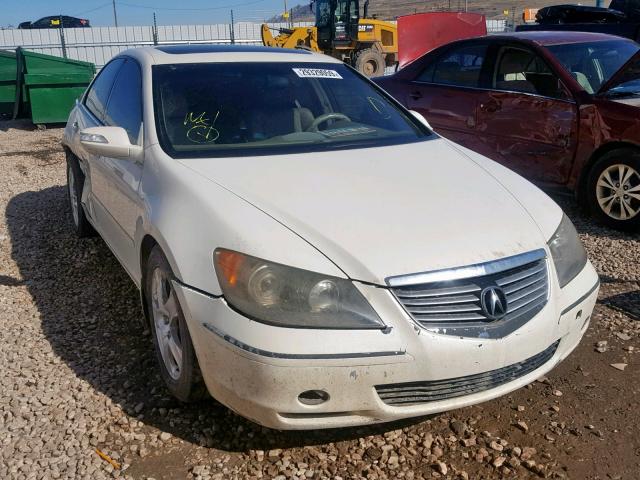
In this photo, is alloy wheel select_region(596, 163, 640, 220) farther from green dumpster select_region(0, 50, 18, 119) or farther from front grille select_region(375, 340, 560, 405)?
green dumpster select_region(0, 50, 18, 119)

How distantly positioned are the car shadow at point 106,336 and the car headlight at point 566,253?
0.86 meters

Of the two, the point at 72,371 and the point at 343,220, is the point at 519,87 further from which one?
the point at 72,371

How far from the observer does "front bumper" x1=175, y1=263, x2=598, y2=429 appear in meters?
2.22

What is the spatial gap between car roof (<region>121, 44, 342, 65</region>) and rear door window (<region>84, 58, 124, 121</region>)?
260mm

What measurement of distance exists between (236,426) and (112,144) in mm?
1466

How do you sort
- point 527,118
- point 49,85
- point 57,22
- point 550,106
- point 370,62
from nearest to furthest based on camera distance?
point 550,106
point 527,118
point 49,85
point 370,62
point 57,22

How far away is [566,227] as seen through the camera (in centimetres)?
290

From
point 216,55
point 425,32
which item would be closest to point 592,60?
point 216,55

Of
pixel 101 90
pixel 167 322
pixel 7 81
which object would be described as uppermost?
pixel 101 90

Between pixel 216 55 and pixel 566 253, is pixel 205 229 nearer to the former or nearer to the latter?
pixel 566 253

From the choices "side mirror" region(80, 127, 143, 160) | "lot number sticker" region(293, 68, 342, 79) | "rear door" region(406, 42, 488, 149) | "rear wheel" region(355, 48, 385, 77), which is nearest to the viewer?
"side mirror" region(80, 127, 143, 160)

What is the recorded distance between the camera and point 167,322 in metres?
2.89

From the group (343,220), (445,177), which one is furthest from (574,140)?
(343,220)

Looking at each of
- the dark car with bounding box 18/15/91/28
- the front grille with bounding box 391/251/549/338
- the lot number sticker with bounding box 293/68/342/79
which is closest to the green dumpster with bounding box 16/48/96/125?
the lot number sticker with bounding box 293/68/342/79
